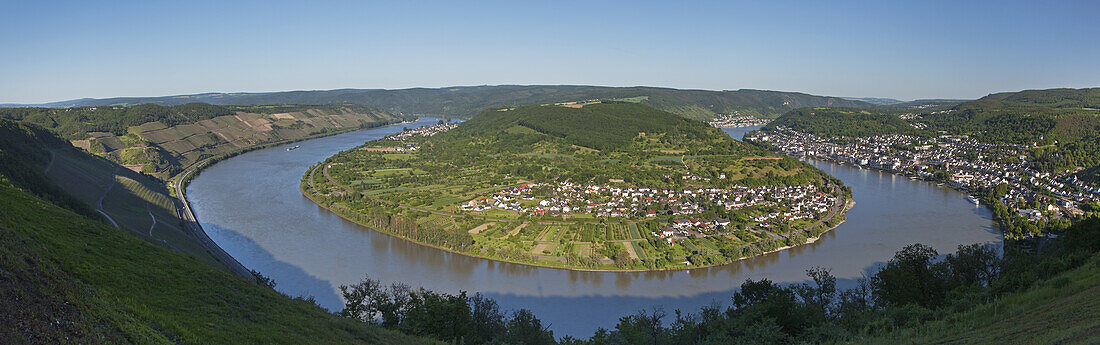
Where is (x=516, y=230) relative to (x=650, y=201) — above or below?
below

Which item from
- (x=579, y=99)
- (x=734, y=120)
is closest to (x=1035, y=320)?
(x=579, y=99)

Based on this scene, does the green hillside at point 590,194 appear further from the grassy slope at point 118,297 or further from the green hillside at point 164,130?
the green hillside at point 164,130

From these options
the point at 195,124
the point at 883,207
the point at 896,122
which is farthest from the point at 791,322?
the point at 896,122

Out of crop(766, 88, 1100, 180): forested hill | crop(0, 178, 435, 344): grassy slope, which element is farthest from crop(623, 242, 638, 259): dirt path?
crop(766, 88, 1100, 180): forested hill

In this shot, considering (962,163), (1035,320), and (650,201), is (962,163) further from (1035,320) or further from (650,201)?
(1035,320)

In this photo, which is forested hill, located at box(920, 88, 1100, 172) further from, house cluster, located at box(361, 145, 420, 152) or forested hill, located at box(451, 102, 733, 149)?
house cluster, located at box(361, 145, 420, 152)
